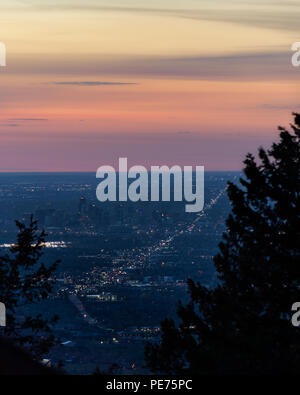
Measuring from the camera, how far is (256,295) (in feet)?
40.7

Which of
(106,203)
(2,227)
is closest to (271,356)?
(2,227)

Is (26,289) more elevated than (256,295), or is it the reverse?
(26,289)

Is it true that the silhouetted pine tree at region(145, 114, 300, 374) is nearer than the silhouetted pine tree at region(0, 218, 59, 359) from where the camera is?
Yes

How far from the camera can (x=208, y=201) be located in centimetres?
12375

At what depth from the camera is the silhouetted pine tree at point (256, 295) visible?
10.6 m

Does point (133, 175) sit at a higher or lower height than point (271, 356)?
higher

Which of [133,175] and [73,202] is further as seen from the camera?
[133,175]

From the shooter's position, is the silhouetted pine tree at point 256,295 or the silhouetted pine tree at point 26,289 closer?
the silhouetted pine tree at point 256,295

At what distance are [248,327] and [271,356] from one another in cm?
166

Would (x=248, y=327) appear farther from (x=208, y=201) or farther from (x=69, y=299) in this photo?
(x=208, y=201)

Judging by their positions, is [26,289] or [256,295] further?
[26,289]

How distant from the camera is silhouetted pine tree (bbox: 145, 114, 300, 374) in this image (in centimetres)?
1055
